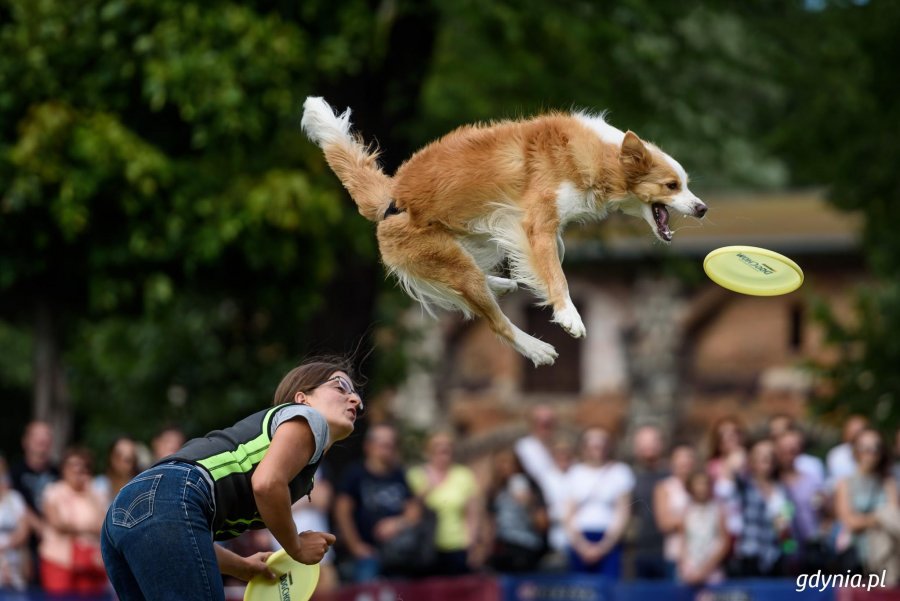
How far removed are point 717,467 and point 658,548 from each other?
0.80m

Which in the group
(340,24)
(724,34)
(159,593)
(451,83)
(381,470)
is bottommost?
(159,593)

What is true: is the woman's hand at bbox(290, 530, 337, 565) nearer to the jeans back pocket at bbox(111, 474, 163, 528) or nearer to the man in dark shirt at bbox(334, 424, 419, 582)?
the jeans back pocket at bbox(111, 474, 163, 528)

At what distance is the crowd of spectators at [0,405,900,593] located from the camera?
10.8 meters

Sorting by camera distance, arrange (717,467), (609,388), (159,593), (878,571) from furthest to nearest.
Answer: (609,388)
(717,467)
(878,571)
(159,593)

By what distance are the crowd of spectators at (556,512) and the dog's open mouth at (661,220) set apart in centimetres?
495

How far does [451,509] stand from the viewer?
465 inches

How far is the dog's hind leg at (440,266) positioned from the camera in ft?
20.8

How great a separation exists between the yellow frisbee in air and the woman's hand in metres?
2.06

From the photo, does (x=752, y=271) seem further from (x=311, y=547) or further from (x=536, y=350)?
(x=311, y=547)

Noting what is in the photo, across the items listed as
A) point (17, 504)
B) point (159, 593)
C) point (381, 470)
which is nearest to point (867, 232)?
point (381, 470)

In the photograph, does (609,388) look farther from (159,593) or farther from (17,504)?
(159,593)

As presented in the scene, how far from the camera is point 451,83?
53.2 ft

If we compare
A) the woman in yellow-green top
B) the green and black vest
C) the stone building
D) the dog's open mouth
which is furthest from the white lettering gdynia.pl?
the stone building

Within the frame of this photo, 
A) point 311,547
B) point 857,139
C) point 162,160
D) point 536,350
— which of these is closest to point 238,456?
point 311,547
